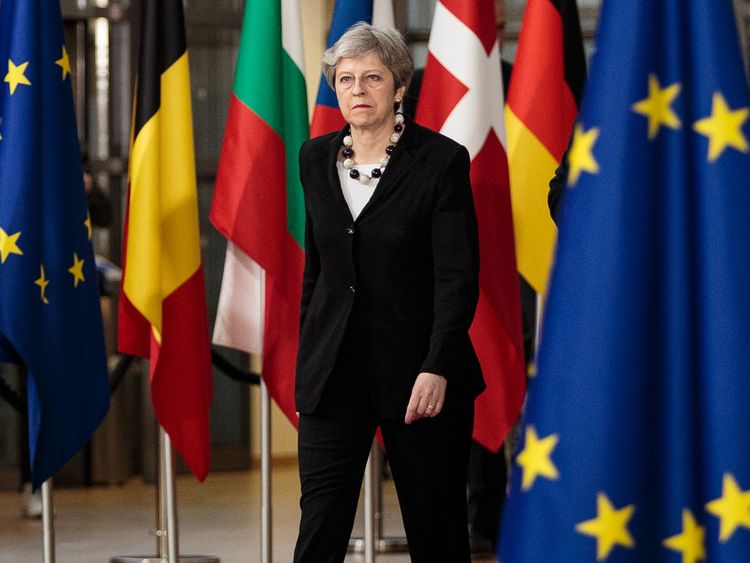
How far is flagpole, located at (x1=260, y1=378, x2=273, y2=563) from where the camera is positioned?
154 inches

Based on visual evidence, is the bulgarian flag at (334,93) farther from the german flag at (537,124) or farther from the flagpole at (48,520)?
the flagpole at (48,520)

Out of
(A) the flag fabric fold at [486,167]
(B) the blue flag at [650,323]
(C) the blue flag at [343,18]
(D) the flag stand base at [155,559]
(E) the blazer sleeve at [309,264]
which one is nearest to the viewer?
(B) the blue flag at [650,323]

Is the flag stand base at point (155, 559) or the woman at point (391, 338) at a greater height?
the woman at point (391, 338)

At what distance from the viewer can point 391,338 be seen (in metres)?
2.70

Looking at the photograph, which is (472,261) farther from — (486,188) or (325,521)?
(486,188)

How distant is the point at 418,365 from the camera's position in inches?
107

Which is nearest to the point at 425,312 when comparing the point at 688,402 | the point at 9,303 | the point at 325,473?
the point at 325,473

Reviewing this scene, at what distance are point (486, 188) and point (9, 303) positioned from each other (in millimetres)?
1369

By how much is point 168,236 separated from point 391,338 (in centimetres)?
141

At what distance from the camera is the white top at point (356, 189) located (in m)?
2.75

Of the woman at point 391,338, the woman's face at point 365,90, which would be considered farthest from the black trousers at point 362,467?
the woman's face at point 365,90

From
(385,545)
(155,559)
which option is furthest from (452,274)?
(385,545)

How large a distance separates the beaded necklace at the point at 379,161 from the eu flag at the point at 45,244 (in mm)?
1153

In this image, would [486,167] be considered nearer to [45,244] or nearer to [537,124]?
[537,124]
